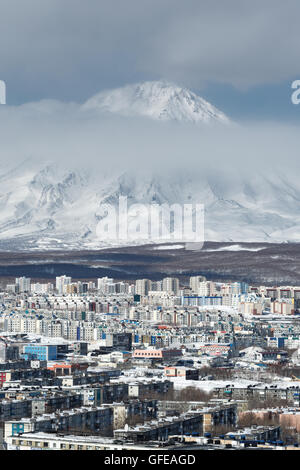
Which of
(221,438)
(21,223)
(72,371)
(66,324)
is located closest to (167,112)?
(21,223)

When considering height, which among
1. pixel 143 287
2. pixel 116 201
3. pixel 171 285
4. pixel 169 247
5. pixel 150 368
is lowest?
pixel 150 368

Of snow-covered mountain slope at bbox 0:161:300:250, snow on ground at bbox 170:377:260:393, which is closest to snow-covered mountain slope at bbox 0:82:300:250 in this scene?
snow-covered mountain slope at bbox 0:161:300:250

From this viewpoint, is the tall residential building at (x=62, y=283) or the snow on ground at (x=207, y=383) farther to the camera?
the tall residential building at (x=62, y=283)

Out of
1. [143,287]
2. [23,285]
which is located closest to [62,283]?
[23,285]

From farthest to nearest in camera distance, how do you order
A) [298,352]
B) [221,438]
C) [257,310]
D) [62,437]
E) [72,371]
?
[257,310]
[298,352]
[72,371]
[221,438]
[62,437]

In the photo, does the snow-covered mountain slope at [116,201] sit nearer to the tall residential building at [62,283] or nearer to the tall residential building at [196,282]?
the tall residential building at [62,283]

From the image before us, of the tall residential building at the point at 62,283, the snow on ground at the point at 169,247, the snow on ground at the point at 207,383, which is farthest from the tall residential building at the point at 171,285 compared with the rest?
the snow on ground at the point at 207,383

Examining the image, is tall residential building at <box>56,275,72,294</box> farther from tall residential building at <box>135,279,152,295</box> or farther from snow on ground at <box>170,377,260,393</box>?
snow on ground at <box>170,377,260,393</box>

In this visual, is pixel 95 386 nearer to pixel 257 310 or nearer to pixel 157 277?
pixel 257 310

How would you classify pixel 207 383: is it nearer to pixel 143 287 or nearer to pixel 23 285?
pixel 143 287

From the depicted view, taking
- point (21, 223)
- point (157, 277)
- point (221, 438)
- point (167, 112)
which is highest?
point (167, 112)

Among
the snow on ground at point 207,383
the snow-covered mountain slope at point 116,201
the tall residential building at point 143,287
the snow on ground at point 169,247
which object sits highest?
the snow-covered mountain slope at point 116,201
